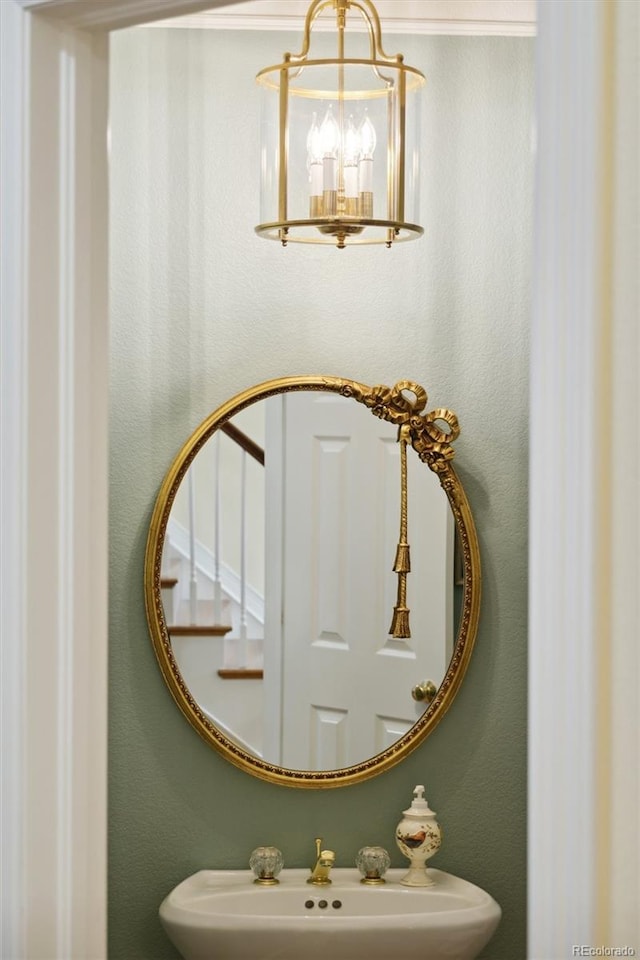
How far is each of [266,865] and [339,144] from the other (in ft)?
4.79

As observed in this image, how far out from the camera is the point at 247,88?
8.02 feet

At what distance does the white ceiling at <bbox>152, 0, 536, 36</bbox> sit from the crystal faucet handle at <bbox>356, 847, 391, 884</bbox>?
1755 mm

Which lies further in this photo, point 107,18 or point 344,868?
point 344,868

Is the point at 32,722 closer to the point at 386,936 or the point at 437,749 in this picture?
the point at 386,936

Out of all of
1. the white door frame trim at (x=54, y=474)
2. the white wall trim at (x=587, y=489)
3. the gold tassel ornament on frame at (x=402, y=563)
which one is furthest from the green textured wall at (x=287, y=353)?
the white wall trim at (x=587, y=489)

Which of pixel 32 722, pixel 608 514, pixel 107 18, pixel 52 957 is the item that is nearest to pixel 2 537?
pixel 32 722

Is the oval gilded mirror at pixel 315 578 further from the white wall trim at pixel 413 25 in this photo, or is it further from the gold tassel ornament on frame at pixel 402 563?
the white wall trim at pixel 413 25

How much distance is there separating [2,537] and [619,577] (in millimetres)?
858

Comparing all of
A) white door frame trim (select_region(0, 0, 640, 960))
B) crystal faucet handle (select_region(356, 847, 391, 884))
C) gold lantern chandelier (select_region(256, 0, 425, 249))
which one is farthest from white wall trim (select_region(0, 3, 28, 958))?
crystal faucet handle (select_region(356, 847, 391, 884))

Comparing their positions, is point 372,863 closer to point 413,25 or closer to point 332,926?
point 332,926

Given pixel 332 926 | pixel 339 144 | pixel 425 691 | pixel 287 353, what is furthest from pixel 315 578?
pixel 339 144

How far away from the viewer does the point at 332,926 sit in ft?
7.13

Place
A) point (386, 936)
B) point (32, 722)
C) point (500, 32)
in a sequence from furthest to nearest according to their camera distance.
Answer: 1. point (500, 32)
2. point (386, 936)
3. point (32, 722)

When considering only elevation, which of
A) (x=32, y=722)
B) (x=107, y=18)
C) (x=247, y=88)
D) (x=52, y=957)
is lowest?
(x=52, y=957)
